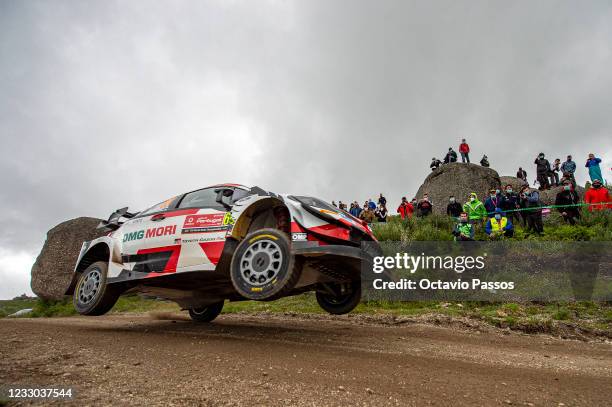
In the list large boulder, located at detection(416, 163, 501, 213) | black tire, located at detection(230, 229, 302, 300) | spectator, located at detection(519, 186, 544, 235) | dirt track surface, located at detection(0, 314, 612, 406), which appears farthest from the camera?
large boulder, located at detection(416, 163, 501, 213)

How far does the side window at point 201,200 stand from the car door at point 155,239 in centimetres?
16

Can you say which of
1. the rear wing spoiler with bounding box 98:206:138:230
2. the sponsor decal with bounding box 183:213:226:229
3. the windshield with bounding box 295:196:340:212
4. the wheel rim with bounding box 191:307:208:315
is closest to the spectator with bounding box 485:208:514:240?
the windshield with bounding box 295:196:340:212

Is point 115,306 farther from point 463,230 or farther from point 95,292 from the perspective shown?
point 463,230

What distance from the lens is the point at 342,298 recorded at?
19.7ft

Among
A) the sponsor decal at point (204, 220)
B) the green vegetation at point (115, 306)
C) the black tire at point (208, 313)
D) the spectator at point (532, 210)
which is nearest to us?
the sponsor decal at point (204, 220)

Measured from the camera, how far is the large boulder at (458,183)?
19844 mm

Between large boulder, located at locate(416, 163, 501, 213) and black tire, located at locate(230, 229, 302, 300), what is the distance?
52.5 feet

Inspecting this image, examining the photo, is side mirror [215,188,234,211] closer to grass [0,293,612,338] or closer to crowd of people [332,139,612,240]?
grass [0,293,612,338]

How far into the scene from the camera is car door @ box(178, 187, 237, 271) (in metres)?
5.20

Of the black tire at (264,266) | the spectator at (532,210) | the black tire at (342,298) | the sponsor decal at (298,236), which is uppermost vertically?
the spectator at (532,210)

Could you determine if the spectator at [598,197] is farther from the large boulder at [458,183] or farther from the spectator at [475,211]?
the large boulder at [458,183]

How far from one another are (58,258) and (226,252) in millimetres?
13300

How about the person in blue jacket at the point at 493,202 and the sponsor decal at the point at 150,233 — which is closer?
the sponsor decal at the point at 150,233

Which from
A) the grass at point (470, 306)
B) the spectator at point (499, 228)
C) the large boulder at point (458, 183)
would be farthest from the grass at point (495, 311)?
the large boulder at point (458, 183)
